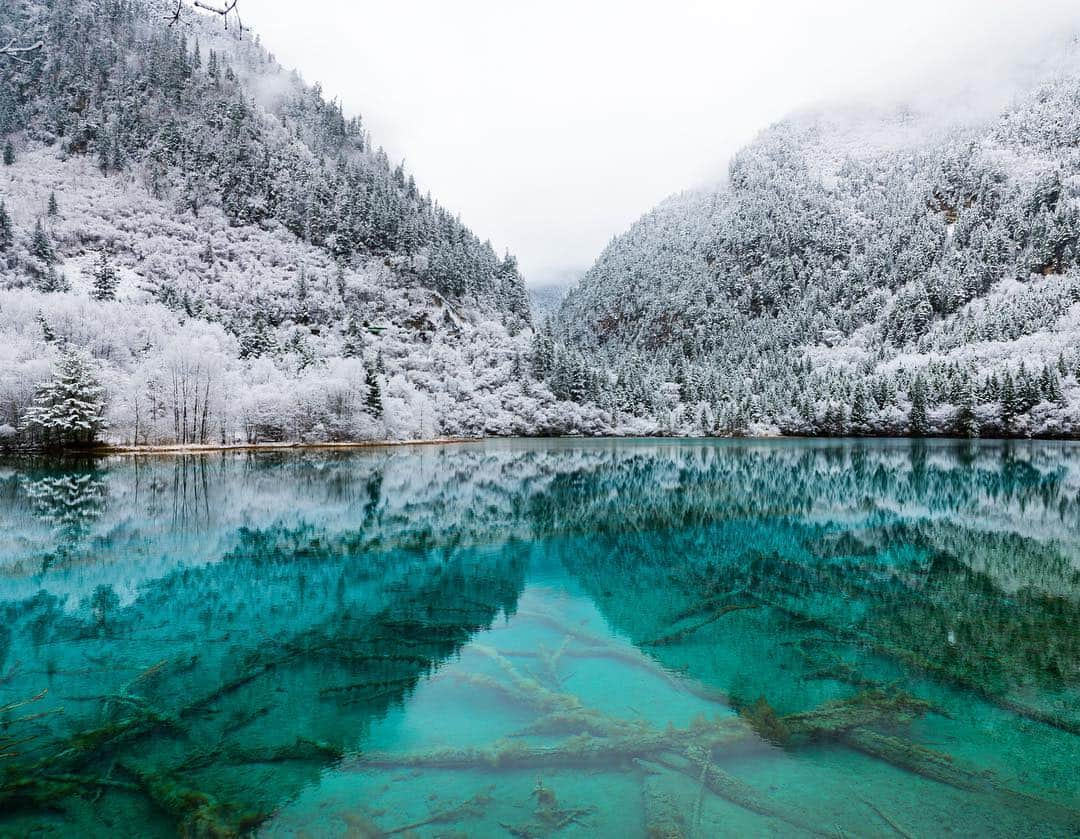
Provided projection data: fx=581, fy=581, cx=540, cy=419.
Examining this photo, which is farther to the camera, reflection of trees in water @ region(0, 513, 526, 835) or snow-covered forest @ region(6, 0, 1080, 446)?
snow-covered forest @ region(6, 0, 1080, 446)

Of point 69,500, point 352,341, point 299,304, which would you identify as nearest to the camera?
point 69,500

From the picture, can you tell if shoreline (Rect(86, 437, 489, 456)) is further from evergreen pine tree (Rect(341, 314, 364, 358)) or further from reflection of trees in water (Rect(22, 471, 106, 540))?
reflection of trees in water (Rect(22, 471, 106, 540))

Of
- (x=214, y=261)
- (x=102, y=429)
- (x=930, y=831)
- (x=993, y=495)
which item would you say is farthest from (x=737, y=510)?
(x=214, y=261)

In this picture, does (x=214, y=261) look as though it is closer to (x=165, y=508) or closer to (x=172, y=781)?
(x=165, y=508)

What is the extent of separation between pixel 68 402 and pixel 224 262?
249ft

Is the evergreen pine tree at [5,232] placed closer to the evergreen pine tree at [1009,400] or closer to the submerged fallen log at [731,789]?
the submerged fallen log at [731,789]

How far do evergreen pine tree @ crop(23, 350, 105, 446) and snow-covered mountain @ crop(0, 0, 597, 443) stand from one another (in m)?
2.91

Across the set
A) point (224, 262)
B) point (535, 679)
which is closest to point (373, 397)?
point (224, 262)

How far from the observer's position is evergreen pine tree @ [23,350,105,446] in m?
60.2

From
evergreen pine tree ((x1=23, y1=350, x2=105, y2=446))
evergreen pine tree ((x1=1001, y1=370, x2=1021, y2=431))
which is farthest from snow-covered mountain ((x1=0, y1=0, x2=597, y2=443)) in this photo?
evergreen pine tree ((x1=1001, y1=370, x2=1021, y2=431))

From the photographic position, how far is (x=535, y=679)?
11.5 meters

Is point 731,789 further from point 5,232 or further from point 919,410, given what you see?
point 5,232

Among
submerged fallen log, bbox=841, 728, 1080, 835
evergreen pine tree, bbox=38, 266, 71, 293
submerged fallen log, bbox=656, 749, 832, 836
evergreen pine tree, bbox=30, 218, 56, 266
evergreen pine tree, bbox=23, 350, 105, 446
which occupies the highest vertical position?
evergreen pine tree, bbox=30, 218, 56, 266

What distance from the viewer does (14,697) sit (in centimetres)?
1011
